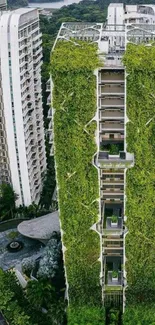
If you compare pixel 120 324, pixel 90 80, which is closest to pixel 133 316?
pixel 120 324

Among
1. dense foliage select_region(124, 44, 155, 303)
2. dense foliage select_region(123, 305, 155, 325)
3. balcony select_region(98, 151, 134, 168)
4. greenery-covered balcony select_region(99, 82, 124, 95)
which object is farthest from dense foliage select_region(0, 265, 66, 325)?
greenery-covered balcony select_region(99, 82, 124, 95)

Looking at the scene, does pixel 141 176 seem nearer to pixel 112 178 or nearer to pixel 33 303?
pixel 112 178

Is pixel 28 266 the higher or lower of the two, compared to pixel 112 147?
lower

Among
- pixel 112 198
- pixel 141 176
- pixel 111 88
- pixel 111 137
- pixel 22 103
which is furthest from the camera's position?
pixel 22 103

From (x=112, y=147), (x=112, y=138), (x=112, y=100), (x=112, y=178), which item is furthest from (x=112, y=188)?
(x=112, y=100)

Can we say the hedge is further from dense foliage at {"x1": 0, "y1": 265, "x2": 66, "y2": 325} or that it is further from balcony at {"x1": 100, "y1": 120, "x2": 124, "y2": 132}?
dense foliage at {"x1": 0, "y1": 265, "x2": 66, "y2": 325}

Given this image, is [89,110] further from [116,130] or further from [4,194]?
[4,194]
